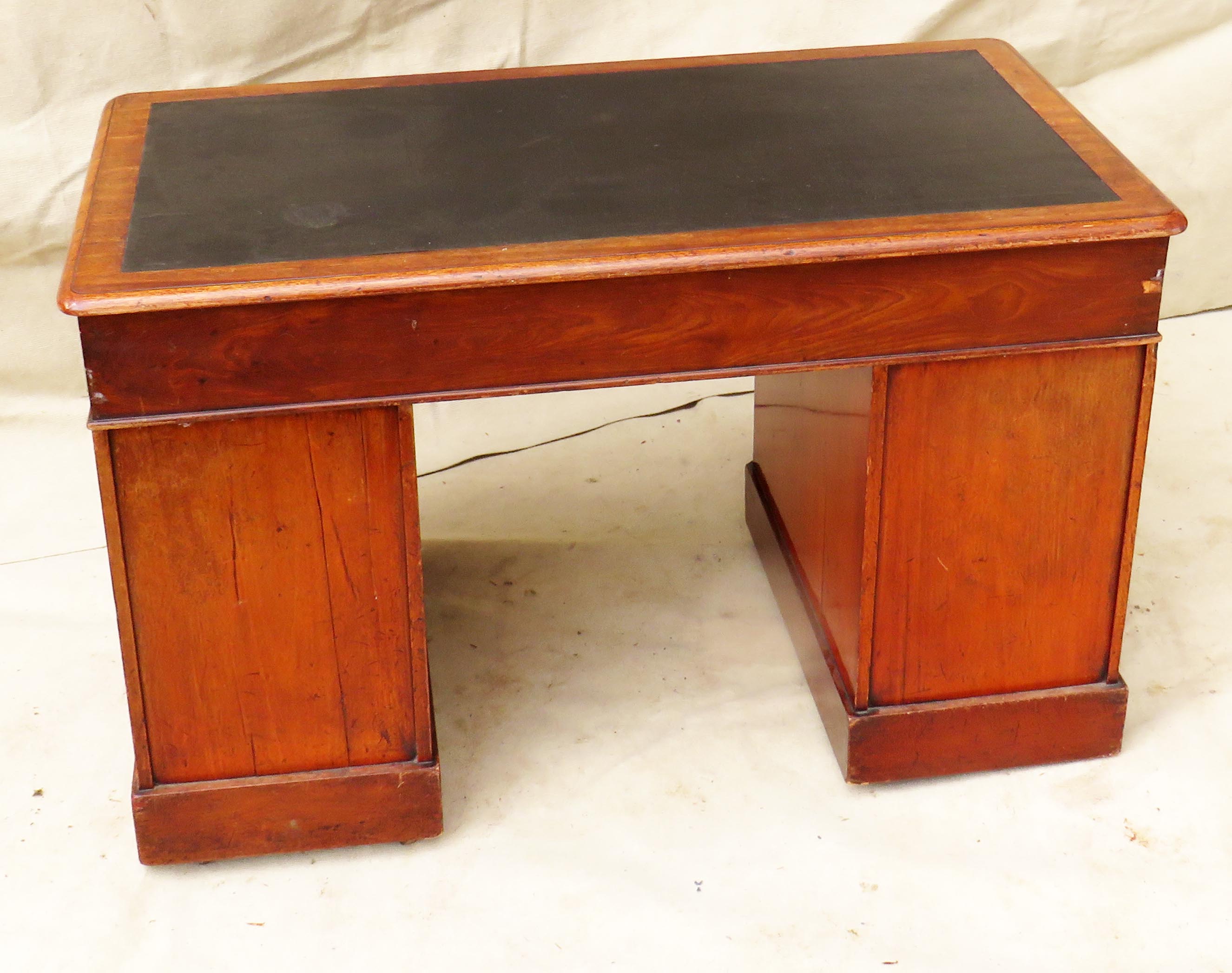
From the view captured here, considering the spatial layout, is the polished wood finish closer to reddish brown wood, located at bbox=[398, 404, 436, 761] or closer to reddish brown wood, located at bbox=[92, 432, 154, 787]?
reddish brown wood, located at bbox=[398, 404, 436, 761]

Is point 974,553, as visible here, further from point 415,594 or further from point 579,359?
point 415,594

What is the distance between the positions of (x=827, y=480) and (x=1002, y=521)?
27 cm

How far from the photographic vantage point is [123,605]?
1996mm

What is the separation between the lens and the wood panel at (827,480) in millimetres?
2129

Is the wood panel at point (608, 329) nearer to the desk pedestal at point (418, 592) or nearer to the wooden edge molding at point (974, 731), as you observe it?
the desk pedestal at point (418, 592)

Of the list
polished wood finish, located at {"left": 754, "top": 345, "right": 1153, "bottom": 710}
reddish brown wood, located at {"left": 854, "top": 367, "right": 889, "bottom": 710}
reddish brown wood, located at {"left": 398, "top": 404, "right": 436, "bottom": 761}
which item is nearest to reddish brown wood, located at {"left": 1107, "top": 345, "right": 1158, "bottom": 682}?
polished wood finish, located at {"left": 754, "top": 345, "right": 1153, "bottom": 710}

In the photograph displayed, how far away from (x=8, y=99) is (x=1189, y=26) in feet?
7.15

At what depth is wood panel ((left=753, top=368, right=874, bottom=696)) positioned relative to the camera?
2.13 m

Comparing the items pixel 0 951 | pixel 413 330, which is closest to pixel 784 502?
pixel 413 330

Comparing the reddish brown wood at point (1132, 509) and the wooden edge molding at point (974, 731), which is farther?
the wooden edge molding at point (974, 731)

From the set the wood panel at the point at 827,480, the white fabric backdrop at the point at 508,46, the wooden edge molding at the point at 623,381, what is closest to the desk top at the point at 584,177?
the wooden edge molding at the point at 623,381

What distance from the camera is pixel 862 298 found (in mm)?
1937

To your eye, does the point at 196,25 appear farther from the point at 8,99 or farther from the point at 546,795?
the point at 546,795

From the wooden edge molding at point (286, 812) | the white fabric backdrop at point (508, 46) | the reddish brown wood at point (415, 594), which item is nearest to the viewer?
the reddish brown wood at point (415, 594)
